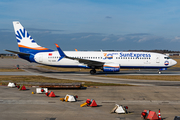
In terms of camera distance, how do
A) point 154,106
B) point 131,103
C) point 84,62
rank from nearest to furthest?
point 154,106 → point 131,103 → point 84,62

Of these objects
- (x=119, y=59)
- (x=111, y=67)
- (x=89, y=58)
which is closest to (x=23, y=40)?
(x=89, y=58)

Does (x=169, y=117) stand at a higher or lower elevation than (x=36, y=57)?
lower

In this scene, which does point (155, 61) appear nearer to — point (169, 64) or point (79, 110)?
point (169, 64)

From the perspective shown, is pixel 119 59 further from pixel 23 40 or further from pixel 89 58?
pixel 23 40

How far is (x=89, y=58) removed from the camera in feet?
140

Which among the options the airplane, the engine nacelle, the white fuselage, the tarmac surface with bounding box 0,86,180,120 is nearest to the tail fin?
the airplane

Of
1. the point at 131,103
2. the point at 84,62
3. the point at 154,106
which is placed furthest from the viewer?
the point at 84,62

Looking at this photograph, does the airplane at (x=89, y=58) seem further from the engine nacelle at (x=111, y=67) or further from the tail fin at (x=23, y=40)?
the engine nacelle at (x=111, y=67)

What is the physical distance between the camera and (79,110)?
14.8 metres

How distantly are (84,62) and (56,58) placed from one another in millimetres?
6138

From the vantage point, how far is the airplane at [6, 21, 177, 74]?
4184 centimetres

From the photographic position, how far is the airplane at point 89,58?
41.8 m

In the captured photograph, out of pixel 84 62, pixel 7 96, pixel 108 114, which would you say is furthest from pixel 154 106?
pixel 84 62

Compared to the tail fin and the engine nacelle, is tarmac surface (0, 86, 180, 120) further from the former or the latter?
the tail fin
